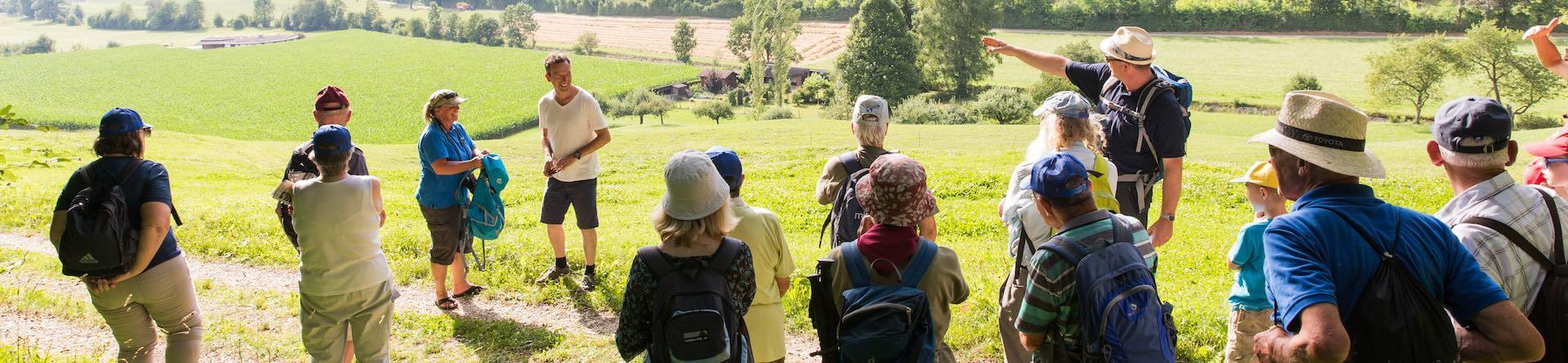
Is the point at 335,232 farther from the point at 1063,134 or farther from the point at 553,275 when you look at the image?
the point at 1063,134

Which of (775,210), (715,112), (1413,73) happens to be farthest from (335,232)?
(1413,73)

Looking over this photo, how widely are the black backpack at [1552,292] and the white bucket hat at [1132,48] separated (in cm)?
235

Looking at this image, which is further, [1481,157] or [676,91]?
[676,91]

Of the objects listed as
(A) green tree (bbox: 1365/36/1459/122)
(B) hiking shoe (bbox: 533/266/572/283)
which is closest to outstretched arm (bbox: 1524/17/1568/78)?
(B) hiking shoe (bbox: 533/266/572/283)

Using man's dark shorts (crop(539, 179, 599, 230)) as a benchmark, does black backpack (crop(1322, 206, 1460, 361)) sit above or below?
above

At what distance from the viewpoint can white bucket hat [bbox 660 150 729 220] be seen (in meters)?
3.91

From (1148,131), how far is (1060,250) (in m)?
2.76

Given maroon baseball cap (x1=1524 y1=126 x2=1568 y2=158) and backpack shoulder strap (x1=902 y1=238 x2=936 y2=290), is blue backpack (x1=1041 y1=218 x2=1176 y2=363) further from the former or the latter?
maroon baseball cap (x1=1524 y1=126 x2=1568 y2=158)

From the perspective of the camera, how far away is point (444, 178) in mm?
7402

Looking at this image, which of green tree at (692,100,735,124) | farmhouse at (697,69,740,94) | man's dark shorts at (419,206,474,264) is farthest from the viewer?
farmhouse at (697,69,740,94)

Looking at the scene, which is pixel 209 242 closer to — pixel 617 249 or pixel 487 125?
pixel 617 249

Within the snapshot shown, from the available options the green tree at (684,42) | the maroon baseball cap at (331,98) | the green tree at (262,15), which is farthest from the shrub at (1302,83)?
the green tree at (262,15)

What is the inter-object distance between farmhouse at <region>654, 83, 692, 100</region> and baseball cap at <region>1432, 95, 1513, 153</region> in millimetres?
80067

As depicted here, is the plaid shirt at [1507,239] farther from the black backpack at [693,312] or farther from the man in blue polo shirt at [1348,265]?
the black backpack at [693,312]
